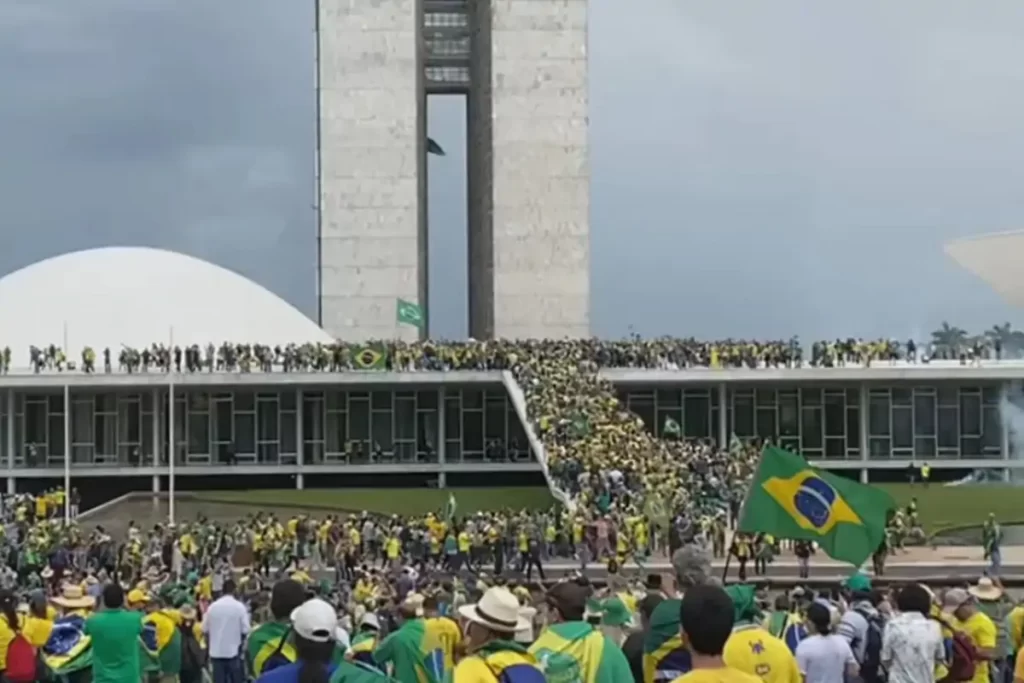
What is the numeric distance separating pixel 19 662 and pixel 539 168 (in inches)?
1898

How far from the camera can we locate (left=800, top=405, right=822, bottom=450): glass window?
156 ft

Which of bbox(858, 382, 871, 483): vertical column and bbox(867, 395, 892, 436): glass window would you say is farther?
bbox(867, 395, 892, 436): glass window

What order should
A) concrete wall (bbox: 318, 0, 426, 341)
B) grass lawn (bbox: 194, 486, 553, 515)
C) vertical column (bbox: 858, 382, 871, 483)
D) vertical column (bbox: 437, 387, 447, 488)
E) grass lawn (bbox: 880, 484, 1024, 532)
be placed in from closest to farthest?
grass lawn (bbox: 880, 484, 1024, 532)
grass lawn (bbox: 194, 486, 553, 515)
vertical column (bbox: 437, 387, 447, 488)
vertical column (bbox: 858, 382, 871, 483)
concrete wall (bbox: 318, 0, 426, 341)

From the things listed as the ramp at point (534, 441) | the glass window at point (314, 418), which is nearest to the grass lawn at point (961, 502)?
the ramp at point (534, 441)

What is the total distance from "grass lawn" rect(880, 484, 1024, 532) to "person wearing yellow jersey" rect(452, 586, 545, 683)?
25018mm

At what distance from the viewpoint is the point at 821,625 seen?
8.39 metres

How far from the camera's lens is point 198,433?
46375mm

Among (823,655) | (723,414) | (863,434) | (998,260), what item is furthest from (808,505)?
(863,434)

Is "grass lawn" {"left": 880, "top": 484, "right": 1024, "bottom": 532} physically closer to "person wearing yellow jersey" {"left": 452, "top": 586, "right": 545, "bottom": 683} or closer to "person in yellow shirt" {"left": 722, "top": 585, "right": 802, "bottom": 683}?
"person in yellow shirt" {"left": 722, "top": 585, "right": 802, "bottom": 683}

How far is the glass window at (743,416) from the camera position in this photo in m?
47.5

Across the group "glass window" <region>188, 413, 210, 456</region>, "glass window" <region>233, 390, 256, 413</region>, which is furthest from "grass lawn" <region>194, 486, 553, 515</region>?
"glass window" <region>233, 390, 256, 413</region>

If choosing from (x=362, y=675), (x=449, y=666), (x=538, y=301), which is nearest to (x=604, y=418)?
(x=538, y=301)

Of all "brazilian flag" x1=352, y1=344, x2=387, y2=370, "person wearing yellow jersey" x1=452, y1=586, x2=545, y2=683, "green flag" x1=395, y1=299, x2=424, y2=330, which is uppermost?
"person wearing yellow jersey" x1=452, y1=586, x2=545, y2=683

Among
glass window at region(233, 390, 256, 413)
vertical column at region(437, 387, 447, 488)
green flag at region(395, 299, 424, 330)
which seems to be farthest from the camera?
green flag at region(395, 299, 424, 330)
